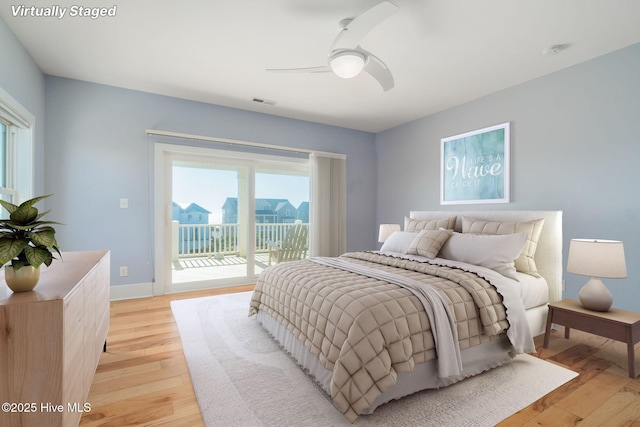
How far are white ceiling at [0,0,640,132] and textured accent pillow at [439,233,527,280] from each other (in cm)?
169

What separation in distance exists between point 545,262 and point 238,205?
149 inches

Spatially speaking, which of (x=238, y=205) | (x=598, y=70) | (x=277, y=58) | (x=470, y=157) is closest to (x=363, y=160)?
(x=470, y=157)

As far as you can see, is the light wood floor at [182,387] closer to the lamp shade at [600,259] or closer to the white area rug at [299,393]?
the white area rug at [299,393]

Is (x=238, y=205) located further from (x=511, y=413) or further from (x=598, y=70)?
(x=598, y=70)

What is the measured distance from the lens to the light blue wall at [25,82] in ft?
7.57

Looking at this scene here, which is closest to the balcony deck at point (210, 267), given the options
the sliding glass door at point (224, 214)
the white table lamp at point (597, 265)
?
the sliding glass door at point (224, 214)

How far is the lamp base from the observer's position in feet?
7.27

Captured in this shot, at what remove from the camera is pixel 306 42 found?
8.43 ft

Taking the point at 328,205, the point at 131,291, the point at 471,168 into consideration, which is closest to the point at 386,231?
the point at 328,205

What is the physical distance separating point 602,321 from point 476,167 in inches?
83.7

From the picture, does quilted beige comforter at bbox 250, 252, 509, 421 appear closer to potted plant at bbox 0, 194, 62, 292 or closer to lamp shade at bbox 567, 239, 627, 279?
lamp shade at bbox 567, 239, 627, 279

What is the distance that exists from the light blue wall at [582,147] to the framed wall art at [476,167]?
9 cm

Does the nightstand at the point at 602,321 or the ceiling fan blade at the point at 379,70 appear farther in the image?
the ceiling fan blade at the point at 379,70

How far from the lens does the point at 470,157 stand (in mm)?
3822
